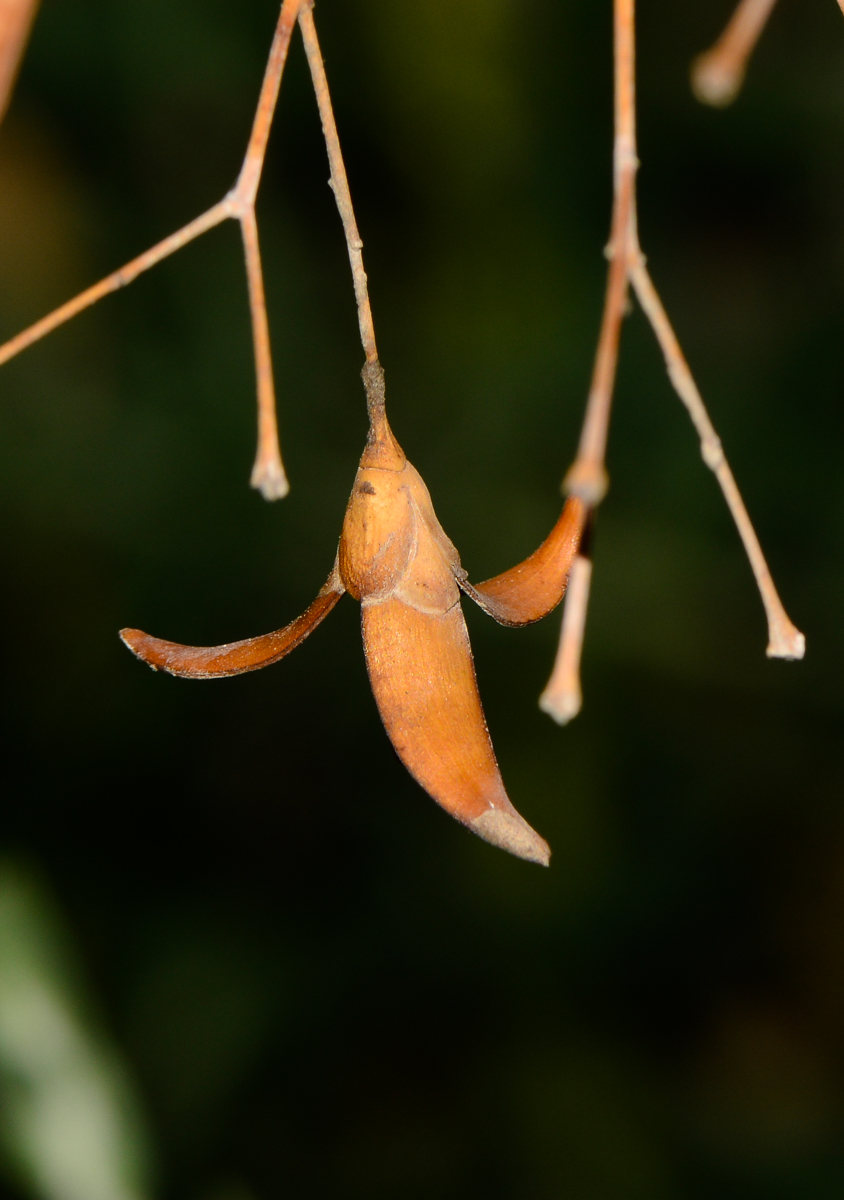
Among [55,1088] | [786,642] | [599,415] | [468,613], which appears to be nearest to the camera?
[599,415]

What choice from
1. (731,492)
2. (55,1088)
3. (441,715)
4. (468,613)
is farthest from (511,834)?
(468,613)

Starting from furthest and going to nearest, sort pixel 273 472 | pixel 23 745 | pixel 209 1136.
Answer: pixel 23 745, pixel 209 1136, pixel 273 472

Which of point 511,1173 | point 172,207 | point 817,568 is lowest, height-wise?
point 511,1173

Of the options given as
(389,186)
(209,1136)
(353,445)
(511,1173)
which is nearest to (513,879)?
(511,1173)

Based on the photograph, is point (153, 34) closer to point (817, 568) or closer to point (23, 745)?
point (23, 745)

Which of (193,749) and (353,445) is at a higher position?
(353,445)

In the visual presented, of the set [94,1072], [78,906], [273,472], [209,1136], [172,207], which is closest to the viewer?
[273,472]

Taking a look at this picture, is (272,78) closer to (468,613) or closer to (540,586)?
(540,586)
